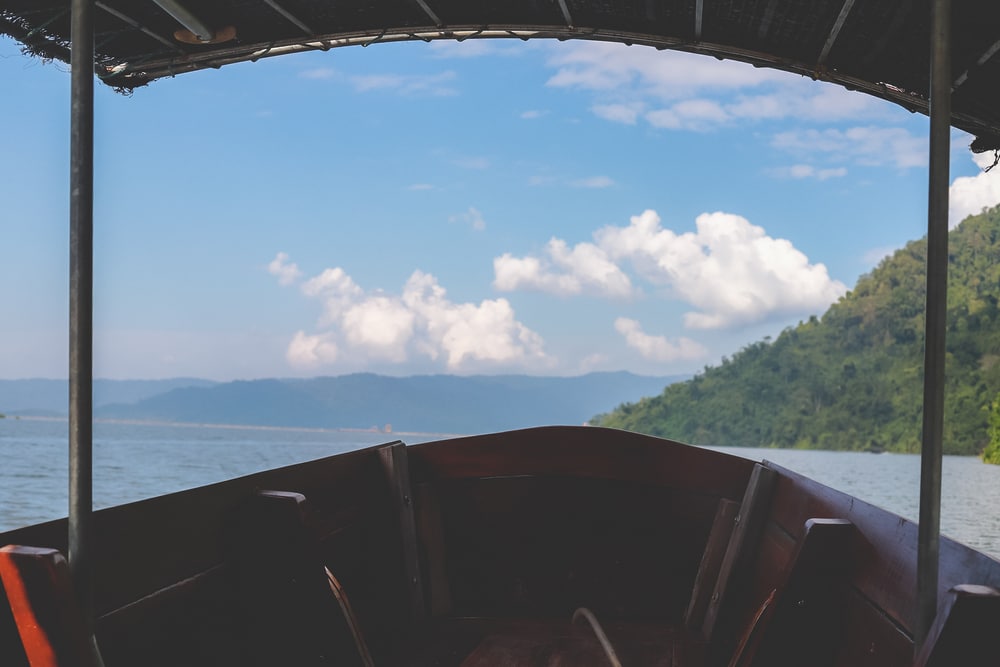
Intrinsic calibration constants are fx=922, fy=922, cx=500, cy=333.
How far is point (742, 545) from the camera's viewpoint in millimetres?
2854

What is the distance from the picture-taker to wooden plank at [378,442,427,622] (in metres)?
3.01

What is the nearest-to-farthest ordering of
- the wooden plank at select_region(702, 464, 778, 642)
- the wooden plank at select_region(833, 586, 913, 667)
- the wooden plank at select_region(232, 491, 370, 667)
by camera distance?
the wooden plank at select_region(833, 586, 913, 667)
the wooden plank at select_region(232, 491, 370, 667)
the wooden plank at select_region(702, 464, 778, 642)

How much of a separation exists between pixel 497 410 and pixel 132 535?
103808mm

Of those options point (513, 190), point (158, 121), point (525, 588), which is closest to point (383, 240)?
point (513, 190)

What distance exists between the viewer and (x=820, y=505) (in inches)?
91.3

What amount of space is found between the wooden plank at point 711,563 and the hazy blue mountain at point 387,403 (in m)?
93.3

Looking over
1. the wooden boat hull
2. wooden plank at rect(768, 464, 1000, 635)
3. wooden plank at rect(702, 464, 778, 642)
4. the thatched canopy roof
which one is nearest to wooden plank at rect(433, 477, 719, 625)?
the wooden boat hull

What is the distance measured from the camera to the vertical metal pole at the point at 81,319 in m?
1.29

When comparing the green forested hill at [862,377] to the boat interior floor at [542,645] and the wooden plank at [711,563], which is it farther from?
the boat interior floor at [542,645]

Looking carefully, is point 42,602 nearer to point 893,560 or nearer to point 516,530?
point 893,560

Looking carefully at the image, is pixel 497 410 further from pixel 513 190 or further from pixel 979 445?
pixel 979 445

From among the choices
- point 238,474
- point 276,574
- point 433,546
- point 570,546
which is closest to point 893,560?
point 276,574

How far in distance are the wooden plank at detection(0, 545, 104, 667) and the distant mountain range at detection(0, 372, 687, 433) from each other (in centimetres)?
9585

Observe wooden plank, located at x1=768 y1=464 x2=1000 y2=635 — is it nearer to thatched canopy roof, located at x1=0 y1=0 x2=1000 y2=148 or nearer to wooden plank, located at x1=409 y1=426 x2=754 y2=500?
wooden plank, located at x1=409 y1=426 x2=754 y2=500
